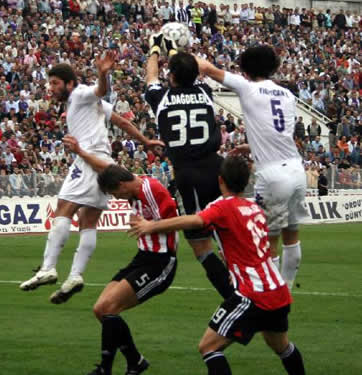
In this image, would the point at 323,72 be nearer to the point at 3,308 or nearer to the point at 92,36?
the point at 92,36

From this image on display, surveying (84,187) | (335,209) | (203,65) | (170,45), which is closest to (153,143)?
(84,187)

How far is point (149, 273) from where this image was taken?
1037 centimetres

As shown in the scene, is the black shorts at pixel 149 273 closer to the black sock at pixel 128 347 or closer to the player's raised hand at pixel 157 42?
the black sock at pixel 128 347

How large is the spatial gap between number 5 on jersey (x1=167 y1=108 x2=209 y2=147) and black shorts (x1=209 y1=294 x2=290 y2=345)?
292cm

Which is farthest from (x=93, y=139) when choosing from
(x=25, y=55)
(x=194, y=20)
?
(x=194, y=20)

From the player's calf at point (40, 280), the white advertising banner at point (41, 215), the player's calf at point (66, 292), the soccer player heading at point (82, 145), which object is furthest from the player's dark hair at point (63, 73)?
the white advertising banner at point (41, 215)

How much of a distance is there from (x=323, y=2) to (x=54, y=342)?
4713 cm

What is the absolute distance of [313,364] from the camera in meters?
11.0

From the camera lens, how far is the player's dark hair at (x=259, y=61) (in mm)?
11141

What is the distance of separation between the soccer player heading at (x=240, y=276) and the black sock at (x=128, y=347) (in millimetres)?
1550

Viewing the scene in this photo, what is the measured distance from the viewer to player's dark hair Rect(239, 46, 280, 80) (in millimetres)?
11141

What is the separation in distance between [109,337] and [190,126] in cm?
244

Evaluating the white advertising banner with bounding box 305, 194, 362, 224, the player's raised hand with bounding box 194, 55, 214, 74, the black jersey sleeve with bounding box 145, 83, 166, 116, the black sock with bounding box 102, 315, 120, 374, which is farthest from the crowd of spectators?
the black sock with bounding box 102, 315, 120, 374

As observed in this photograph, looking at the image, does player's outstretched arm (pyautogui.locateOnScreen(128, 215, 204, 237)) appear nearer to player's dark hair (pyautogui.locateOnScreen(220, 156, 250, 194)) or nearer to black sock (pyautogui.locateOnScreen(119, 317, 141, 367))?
player's dark hair (pyautogui.locateOnScreen(220, 156, 250, 194))
